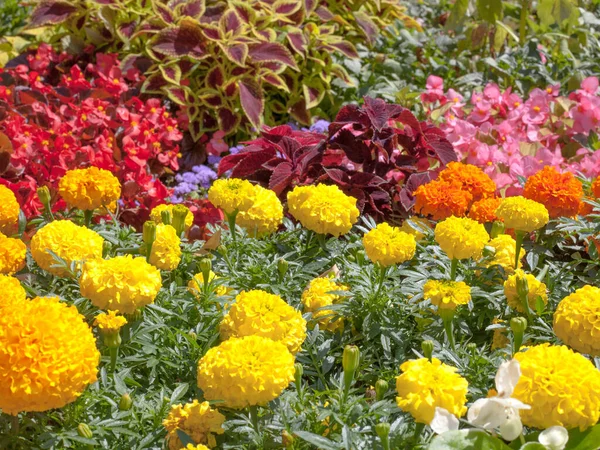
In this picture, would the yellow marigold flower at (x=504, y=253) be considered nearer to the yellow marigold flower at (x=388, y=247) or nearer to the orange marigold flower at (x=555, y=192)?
the orange marigold flower at (x=555, y=192)

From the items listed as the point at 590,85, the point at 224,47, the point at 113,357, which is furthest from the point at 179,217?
the point at 590,85

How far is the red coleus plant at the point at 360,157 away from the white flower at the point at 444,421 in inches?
55.6

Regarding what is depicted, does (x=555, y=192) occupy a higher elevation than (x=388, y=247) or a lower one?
lower

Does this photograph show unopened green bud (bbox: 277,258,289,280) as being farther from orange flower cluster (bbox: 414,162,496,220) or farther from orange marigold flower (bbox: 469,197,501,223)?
orange marigold flower (bbox: 469,197,501,223)

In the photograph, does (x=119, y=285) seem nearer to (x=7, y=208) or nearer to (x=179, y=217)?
(x=179, y=217)

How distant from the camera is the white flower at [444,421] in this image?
1.23 meters

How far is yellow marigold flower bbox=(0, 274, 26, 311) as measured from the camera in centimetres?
151

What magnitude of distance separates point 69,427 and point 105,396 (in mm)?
88

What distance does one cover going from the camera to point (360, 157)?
2.81 meters

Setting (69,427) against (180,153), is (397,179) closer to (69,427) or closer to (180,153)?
(180,153)

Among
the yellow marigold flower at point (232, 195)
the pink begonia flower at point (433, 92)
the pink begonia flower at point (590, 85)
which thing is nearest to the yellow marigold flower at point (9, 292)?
the yellow marigold flower at point (232, 195)

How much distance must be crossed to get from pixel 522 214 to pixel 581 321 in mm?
423

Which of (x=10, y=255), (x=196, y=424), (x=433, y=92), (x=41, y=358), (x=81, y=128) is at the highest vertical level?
(x=41, y=358)

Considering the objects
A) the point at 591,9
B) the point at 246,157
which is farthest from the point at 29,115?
the point at 591,9
